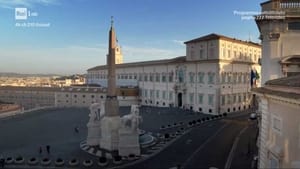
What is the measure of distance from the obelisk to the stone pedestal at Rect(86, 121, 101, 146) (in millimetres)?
845

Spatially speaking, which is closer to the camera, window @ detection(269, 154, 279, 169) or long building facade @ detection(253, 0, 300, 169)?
long building facade @ detection(253, 0, 300, 169)

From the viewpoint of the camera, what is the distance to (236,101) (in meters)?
47.8

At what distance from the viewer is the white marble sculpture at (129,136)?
76.7ft

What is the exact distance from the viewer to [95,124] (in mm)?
26438

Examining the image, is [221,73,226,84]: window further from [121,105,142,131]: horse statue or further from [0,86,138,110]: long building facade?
[121,105,142,131]: horse statue

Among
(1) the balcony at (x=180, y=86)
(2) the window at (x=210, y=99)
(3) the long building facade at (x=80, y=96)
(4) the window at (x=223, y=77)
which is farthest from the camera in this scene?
(3) the long building facade at (x=80, y=96)

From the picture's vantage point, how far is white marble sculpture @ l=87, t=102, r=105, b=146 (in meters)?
26.0

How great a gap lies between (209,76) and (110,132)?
24.4 metres

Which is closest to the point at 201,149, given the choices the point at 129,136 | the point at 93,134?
the point at 129,136

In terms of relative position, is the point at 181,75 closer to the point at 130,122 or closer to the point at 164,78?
the point at 164,78

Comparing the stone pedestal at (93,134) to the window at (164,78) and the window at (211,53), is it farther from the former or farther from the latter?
the window at (164,78)

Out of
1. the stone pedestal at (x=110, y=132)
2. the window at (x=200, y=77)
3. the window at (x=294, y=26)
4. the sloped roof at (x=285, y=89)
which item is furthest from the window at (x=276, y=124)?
the window at (x=200, y=77)

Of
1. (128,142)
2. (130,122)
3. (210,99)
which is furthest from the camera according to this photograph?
(210,99)

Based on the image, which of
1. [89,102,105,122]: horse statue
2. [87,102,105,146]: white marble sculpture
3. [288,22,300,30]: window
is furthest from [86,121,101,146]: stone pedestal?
[288,22,300,30]: window
